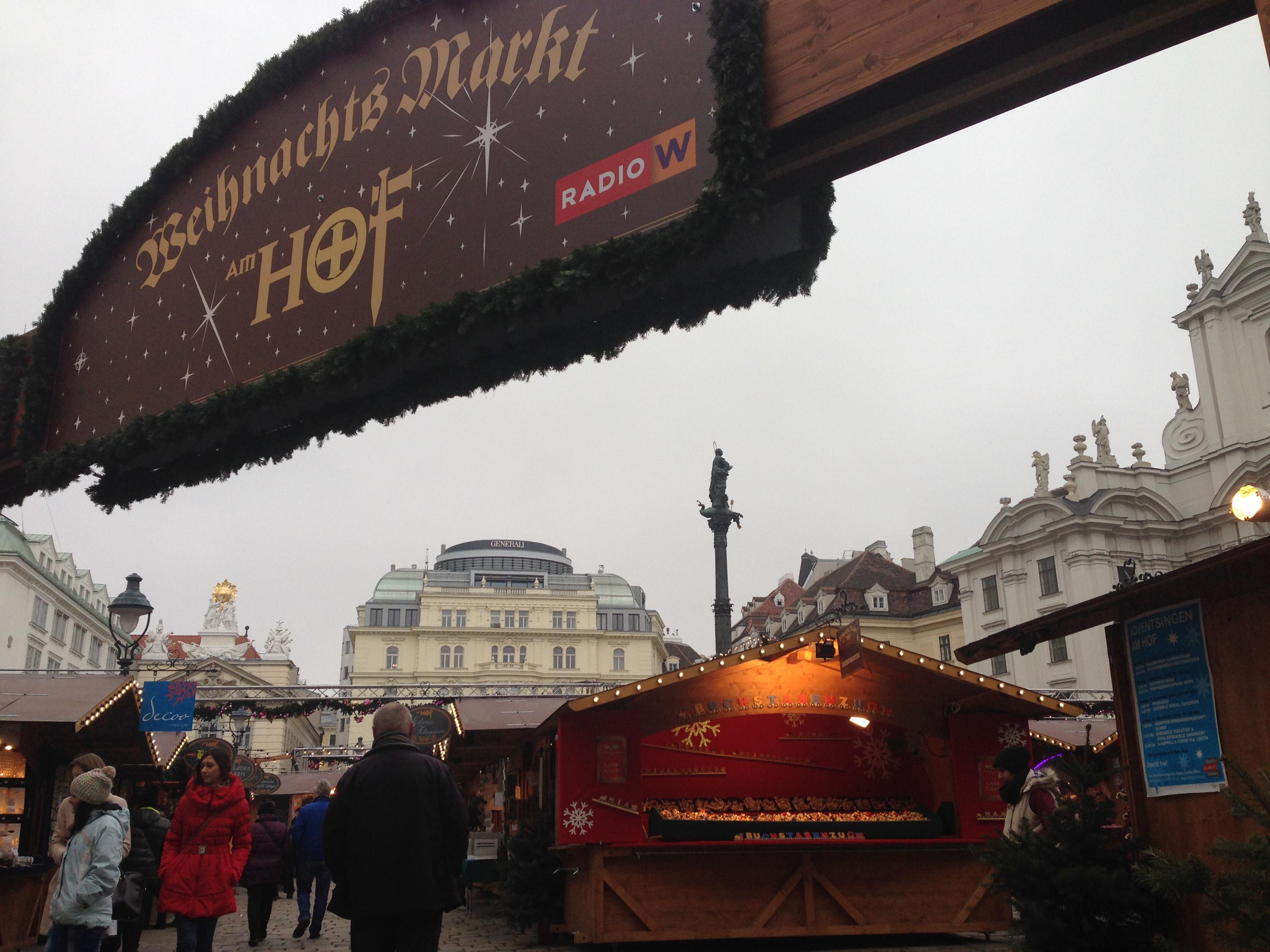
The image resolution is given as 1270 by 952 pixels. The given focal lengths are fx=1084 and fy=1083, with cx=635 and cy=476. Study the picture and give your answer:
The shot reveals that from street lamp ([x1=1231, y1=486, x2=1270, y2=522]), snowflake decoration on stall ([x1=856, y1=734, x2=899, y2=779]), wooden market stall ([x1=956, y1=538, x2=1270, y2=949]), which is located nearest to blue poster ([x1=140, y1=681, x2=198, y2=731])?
snowflake decoration on stall ([x1=856, y1=734, x2=899, y2=779])

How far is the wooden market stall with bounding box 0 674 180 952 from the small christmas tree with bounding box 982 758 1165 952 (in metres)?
9.24

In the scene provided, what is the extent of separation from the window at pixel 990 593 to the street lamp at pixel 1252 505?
1702 inches

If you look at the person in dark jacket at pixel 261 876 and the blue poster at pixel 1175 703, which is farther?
the person in dark jacket at pixel 261 876

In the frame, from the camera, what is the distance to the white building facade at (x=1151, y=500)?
4075 cm

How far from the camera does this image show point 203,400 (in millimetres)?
5062

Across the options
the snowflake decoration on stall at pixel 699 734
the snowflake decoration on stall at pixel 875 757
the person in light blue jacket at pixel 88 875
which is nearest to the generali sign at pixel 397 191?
the person in light blue jacket at pixel 88 875

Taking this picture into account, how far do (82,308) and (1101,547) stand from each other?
146ft

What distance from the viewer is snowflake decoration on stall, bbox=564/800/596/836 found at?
12.6 m

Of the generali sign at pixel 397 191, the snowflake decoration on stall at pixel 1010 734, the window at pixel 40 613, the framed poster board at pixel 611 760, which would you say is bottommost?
the framed poster board at pixel 611 760

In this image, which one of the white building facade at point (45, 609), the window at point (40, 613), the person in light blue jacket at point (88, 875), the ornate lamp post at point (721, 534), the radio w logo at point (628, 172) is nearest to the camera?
the radio w logo at point (628, 172)

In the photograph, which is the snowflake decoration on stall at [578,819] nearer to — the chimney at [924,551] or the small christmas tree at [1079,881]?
the small christmas tree at [1079,881]

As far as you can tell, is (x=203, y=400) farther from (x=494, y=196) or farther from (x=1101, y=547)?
(x=1101, y=547)

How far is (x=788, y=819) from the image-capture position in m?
13.3

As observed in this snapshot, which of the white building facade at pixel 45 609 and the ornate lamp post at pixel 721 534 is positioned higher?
the white building facade at pixel 45 609
